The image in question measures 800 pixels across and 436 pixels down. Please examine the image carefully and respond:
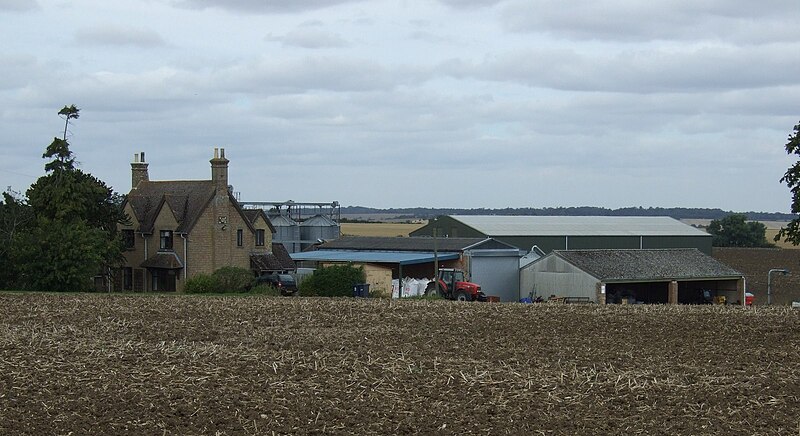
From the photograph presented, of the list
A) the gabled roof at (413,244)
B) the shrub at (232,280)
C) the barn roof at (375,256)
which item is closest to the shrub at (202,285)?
the shrub at (232,280)

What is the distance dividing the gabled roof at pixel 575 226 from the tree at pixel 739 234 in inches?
1838

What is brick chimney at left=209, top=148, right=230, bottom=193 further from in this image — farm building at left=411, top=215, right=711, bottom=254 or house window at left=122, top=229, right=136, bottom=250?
farm building at left=411, top=215, right=711, bottom=254

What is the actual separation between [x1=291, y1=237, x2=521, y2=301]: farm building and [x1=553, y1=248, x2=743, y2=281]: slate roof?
4552mm

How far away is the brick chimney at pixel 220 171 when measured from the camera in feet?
224

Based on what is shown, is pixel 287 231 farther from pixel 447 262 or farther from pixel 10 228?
pixel 10 228

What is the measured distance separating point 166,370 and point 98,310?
15951 mm

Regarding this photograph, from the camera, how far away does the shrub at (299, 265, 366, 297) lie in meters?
60.1

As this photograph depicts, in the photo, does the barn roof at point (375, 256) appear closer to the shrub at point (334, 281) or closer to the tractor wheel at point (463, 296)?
the shrub at point (334, 281)

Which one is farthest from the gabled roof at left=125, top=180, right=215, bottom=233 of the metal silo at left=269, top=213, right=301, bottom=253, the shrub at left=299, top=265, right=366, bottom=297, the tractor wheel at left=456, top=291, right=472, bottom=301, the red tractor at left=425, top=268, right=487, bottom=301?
the metal silo at left=269, top=213, right=301, bottom=253

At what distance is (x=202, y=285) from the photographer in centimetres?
6047

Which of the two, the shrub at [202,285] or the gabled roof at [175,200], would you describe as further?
the gabled roof at [175,200]

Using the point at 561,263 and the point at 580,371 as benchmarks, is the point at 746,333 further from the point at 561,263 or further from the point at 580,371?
the point at 561,263

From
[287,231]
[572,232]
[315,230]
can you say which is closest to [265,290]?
[287,231]

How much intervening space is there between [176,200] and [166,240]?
8.73ft
